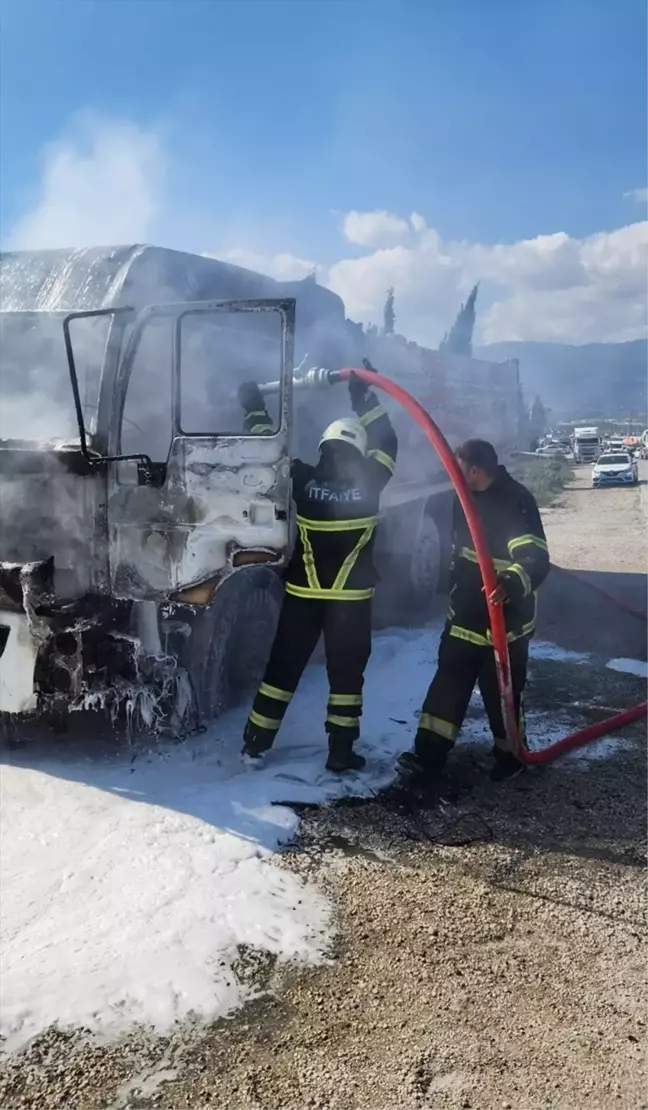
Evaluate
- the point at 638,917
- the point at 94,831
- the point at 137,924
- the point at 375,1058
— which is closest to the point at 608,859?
the point at 638,917

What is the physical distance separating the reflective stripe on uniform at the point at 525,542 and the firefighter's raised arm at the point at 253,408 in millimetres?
1331

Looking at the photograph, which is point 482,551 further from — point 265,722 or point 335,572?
point 265,722

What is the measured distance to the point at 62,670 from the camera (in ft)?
13.6

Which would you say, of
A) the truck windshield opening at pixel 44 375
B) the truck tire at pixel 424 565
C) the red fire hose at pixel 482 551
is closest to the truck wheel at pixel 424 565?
the truck tire at pixel 424 565

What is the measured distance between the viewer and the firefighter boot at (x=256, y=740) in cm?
443

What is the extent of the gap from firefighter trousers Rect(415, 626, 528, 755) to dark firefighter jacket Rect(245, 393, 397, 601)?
1.83 feet

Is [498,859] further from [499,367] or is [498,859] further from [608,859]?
[499,367]

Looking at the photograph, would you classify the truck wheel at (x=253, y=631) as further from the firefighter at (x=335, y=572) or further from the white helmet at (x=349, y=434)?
the white helmet at (x=349, y=434)

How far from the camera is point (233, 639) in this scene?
4.94 meters

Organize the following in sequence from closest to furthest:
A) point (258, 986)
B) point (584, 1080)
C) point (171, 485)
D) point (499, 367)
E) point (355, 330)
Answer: point (584, 1080), point (258, 986), point (171, 485), point (355, 330), point (499, 367)

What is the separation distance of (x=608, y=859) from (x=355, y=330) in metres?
4.23

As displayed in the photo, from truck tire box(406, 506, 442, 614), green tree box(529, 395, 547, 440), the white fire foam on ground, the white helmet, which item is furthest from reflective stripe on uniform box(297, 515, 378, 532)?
green tree box(529, 395, 547, 440)

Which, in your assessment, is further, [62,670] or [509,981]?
[62,670]

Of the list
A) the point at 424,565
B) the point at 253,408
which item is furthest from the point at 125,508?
the point at 424,565
